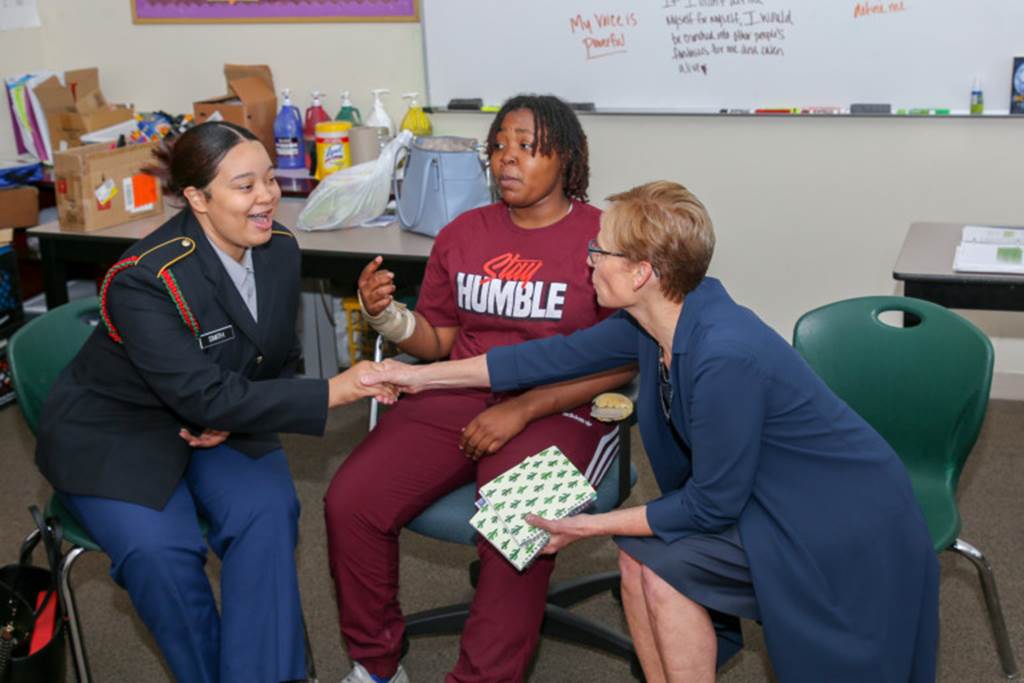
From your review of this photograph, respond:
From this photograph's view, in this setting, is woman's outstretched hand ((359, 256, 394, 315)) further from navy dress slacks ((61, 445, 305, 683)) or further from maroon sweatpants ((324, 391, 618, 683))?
navy dress slacks ((61, 445, 305, 683))

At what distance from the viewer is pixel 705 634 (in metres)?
1.96

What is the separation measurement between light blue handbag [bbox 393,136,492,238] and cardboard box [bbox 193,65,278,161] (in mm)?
1077

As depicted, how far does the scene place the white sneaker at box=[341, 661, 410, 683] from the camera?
93.7 inches

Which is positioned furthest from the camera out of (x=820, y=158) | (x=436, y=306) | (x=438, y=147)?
(x=820, y=158)

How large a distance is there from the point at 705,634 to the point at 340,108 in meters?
2.93

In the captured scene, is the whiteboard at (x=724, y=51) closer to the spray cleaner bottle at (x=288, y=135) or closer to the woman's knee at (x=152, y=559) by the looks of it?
the spray cleaner bottle at (x=288, y=135)

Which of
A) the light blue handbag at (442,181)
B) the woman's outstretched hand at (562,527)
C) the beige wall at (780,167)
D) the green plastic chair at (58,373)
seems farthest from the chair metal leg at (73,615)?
the beige wall at (780,167)

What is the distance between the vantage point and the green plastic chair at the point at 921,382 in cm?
227

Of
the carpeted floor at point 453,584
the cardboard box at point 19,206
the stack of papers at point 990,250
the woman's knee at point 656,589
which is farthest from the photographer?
the cardboard box at point 19,206

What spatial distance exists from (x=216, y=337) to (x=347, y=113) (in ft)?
6.94

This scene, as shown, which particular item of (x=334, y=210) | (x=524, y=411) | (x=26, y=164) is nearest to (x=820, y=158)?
(x=334, y=210)

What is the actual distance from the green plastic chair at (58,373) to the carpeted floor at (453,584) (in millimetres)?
271

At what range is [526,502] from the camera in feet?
6.93

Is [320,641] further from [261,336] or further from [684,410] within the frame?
[684,410]
